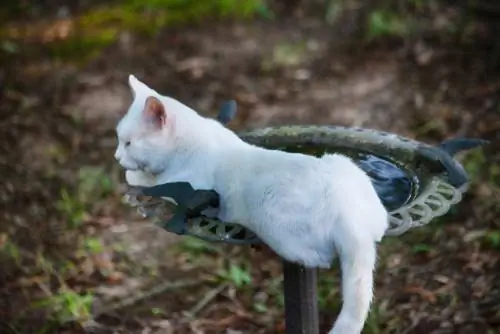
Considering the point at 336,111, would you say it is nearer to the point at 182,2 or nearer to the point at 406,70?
the point at 406,70

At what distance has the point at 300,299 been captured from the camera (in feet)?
7.62

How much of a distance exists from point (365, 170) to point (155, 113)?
629 millimetres

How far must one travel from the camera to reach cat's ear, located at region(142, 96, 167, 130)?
6.64ft

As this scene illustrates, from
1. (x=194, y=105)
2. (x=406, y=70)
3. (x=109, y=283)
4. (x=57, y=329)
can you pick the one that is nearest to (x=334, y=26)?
(x=406, y=70)

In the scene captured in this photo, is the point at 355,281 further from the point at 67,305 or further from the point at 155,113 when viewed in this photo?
the point at 67,305

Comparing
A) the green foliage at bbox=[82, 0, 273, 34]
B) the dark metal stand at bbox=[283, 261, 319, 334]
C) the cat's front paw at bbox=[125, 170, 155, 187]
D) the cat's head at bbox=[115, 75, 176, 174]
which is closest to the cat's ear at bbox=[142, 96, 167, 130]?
the cat's head at bbox=[115, 75, 176, 174]

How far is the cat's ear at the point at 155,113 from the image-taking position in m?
2.02

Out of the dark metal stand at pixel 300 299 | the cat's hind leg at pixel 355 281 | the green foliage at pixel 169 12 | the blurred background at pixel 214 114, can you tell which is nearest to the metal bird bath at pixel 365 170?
the dark metal stand at pixel 300 299

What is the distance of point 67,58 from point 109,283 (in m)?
2.31

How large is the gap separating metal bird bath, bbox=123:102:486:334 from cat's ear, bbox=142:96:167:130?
6.6 inches

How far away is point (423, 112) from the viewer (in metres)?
4.50

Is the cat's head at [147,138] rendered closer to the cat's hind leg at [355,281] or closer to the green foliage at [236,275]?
the cat's hind leg at [355,281]

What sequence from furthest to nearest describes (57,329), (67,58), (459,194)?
1. (67,58)
2. (57,329)
3. (459,194)

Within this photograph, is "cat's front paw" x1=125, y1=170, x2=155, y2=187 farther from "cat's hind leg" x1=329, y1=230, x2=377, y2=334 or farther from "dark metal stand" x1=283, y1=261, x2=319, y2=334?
"cat's hind leg" x1=329, y1=230, x2=377, y2=334
